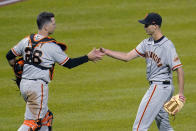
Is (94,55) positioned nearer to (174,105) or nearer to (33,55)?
(33,55)

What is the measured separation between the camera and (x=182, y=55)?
10.1 metres

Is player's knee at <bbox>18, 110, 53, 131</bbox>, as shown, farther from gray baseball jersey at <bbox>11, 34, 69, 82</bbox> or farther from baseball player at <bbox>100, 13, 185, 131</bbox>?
baseball player at <bbox>100, 13, 185, 131</bbox>

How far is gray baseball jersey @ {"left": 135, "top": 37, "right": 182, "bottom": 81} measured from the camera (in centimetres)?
599

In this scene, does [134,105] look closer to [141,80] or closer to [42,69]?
Result: [141,80]

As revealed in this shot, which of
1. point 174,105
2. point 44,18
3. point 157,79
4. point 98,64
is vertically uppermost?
point 44,18

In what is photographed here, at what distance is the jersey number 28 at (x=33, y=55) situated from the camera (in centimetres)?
590

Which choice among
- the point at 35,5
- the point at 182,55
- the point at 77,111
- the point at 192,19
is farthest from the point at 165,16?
the point at 77,111

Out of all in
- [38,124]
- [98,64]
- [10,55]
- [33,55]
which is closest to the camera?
[33,55]

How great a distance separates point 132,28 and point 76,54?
1.86m

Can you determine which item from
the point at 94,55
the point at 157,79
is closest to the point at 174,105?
the point at 157,79

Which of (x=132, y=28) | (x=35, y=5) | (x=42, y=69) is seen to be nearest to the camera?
(x=42, y=69)

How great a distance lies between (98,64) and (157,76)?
4.00 meters

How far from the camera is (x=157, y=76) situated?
6.10 m

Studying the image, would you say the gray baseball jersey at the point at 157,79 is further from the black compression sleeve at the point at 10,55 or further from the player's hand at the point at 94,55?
the black compression sleeve at the point at 10,55
